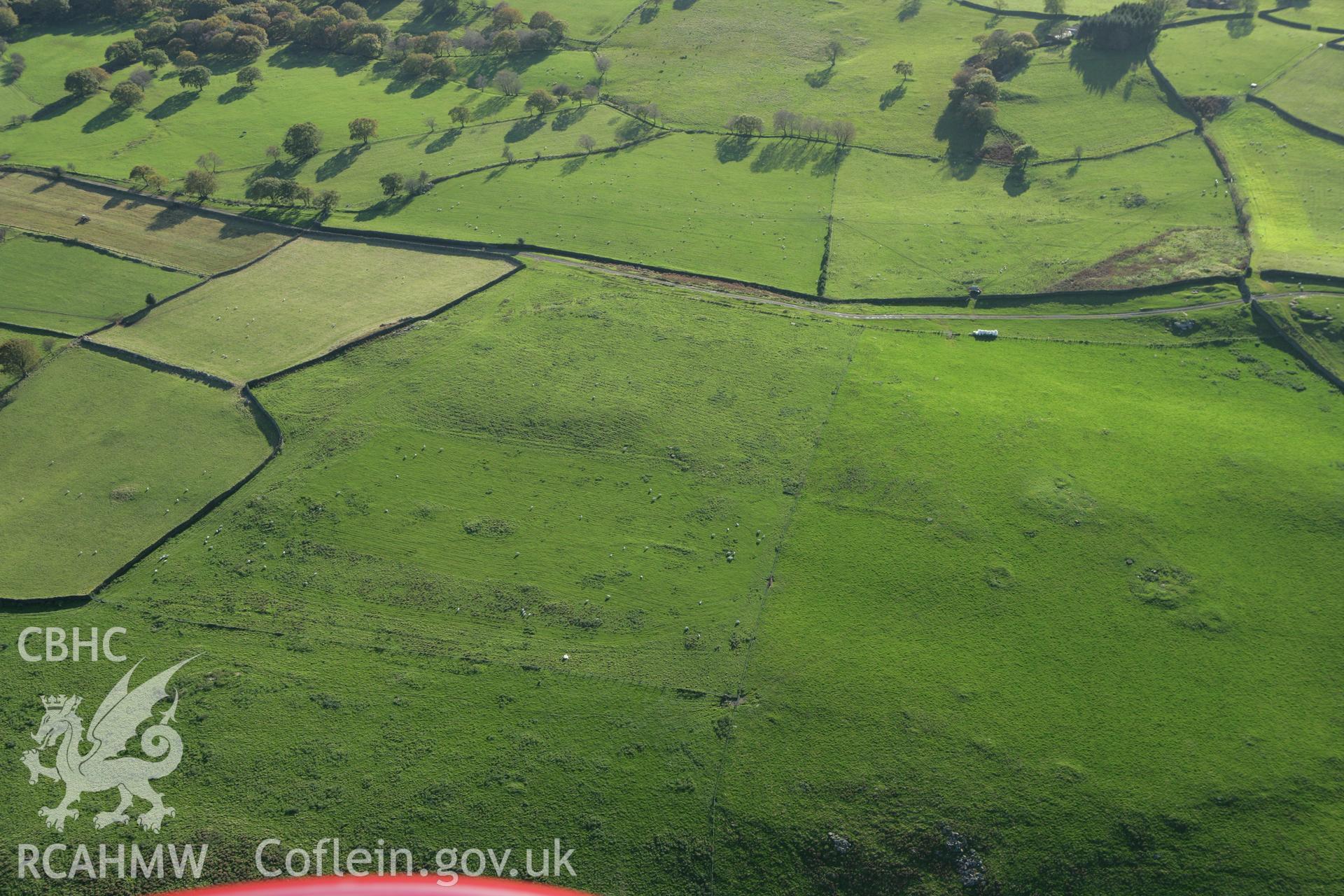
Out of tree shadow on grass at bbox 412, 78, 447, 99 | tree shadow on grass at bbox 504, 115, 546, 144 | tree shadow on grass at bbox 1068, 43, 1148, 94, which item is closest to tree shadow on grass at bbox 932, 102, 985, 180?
tree shadow on grass at bbox 1068, 43, 1148, 94

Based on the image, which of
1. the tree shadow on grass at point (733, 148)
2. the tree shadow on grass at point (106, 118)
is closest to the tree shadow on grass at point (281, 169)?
the tree shadow on grass at point (106, 118)

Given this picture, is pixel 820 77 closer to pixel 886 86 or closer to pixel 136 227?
pixel 886 86

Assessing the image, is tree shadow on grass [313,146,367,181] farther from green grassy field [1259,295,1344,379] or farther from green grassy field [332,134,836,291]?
green grassy field [1259,295,1344,379]

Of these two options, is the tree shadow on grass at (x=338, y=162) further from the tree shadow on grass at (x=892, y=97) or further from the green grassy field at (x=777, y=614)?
the tree shadow on grass at (x=892, y=97)

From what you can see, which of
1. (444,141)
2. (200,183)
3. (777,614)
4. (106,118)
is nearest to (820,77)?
(444,141)

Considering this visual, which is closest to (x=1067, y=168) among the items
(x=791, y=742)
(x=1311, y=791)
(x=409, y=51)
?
(x=1311, y=791)

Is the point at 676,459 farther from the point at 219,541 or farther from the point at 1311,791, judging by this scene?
the point at 1311,791
